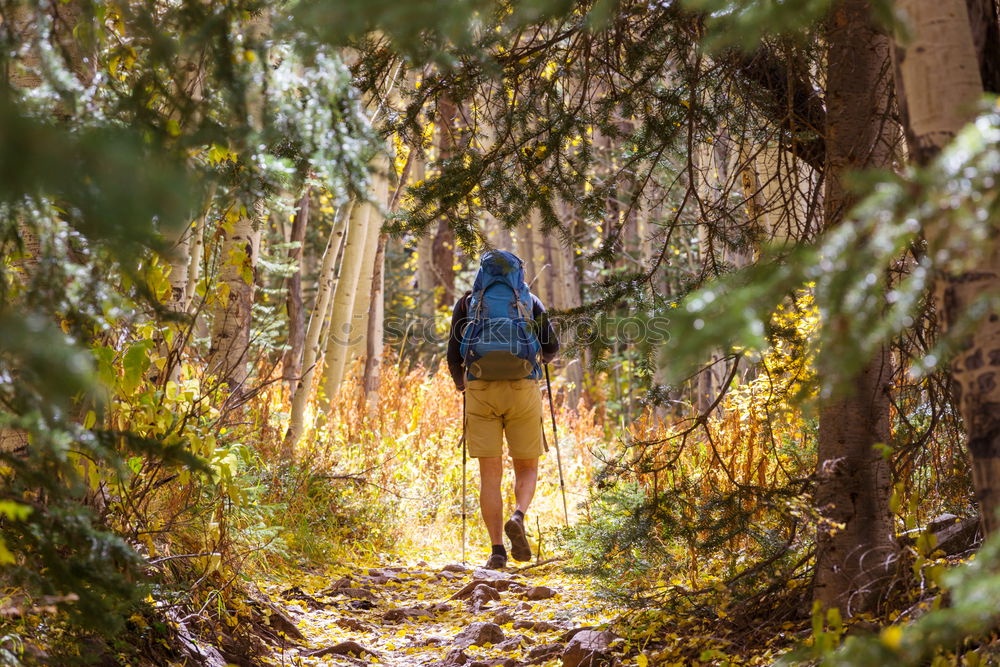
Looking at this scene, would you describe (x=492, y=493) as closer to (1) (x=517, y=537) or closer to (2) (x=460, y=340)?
(1) (x=517, y=537)

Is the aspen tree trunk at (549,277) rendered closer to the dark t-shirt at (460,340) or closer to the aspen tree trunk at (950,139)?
the dark t-shirt at (460,340)

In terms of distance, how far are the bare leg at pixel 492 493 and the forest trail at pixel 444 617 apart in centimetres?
28

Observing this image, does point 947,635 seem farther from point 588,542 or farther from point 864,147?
point 588,542

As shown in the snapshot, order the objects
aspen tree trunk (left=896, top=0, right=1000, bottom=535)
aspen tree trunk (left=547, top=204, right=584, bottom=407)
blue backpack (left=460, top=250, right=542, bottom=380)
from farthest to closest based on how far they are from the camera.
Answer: aspen tree trunk (left=547, top=204, right=584, bottom=407) → blue backpack (left=460, top=250, right=542, bottom=380) → aspen tree trunk (left=896, top=0, right=1000, bottom=535)

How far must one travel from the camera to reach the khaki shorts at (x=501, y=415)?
568cm

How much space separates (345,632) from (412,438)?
3636 mm

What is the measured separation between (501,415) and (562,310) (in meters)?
2.25

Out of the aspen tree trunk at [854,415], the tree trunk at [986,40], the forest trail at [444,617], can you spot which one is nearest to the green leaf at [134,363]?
the forest trail at [444,617]

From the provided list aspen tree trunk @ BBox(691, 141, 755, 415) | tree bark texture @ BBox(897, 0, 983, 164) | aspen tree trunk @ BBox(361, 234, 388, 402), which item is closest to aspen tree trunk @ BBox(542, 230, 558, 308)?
aspen tree trunk @ BBox(691, 141, 755, 415)

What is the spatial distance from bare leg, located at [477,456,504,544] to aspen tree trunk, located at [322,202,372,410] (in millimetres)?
2054

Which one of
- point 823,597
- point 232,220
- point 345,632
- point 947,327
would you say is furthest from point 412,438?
point 947,327

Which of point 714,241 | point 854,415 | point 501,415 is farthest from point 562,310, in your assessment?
point 501,415

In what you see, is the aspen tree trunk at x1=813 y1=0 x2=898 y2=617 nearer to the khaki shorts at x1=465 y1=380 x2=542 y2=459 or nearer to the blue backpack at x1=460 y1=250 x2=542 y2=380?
the blue backpack at x1=460 y1=250 x2=542 y2=380

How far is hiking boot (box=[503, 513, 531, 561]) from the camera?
18.5ft
